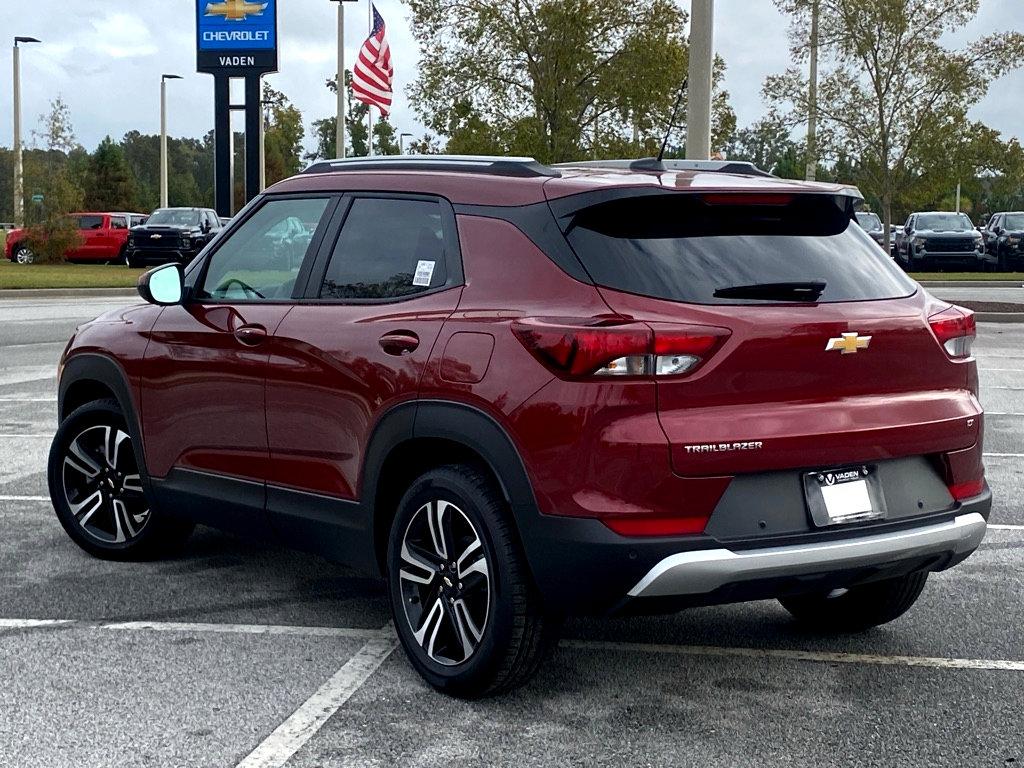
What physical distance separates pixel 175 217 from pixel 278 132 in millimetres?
41468

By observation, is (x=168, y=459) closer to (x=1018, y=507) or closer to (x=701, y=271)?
(x=701, y=271)

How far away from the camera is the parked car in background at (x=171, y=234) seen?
41.2m

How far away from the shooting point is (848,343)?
179 inches

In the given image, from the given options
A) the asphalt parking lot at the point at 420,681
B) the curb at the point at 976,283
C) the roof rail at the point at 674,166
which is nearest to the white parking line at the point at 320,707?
the asphalt parking lot at the point at 420,681

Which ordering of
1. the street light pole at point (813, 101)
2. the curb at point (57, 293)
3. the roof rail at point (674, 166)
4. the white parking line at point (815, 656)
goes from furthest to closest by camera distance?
the curb at point (57, 293) < the street light pole at point (813, 101) < the roof rail at point (674, 166) < the white parking line at point (815, 656)

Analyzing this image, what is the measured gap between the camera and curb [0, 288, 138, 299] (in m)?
28.2

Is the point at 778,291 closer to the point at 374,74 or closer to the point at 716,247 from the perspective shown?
the point at 716,247

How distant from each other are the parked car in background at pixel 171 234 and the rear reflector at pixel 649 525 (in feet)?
123

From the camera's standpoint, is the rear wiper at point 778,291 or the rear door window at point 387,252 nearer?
the rear wiper at point 778,291

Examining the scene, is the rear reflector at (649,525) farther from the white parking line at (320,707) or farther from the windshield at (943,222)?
the windshield at (943,222)

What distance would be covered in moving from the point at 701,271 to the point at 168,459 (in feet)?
8.67

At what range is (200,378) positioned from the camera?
19.2 feet

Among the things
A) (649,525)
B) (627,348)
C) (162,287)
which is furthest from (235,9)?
(649,525)

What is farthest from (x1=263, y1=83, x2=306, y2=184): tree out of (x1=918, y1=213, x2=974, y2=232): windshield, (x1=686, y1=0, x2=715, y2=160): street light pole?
(x1=686, y1=0, x2=715, y2=160): street light pole
